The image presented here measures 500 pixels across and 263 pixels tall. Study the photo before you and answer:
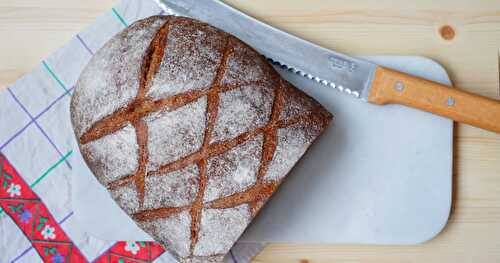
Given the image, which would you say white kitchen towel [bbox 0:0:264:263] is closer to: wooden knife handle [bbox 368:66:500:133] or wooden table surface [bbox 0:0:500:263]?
wooden table surface [bbox 0:0:500:263]

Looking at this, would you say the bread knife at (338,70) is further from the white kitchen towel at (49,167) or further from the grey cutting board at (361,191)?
the white kitchen towel at (49,167)

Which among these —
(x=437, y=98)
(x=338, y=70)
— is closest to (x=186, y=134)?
(x=338, y=70)

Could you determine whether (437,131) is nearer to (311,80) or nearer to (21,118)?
(311,80)

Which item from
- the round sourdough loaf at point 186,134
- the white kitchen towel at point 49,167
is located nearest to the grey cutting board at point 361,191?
the white kitchen towel at point 49,167

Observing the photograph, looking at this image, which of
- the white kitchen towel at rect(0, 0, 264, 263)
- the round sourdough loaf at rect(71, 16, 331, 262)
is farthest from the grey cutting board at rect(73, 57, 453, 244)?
the round sourdough loaf at rect(71, 16, 331, 262)

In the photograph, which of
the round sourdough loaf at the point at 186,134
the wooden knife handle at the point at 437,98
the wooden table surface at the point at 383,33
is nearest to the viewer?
the round sourdough loaf at the point at 186,134

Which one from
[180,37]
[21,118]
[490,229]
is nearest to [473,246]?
[490,229]

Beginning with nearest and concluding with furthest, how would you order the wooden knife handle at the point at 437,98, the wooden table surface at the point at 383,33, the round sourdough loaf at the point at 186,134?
the round sourdough loaf at the point at 186,134, the wooden knife handle at the point at 437,98, the wooden table surface at the point at 383,33

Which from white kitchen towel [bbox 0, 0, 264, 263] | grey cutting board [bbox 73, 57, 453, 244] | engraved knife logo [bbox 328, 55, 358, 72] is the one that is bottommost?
grey cutting board [bbox 73, 57, 453, 244]
